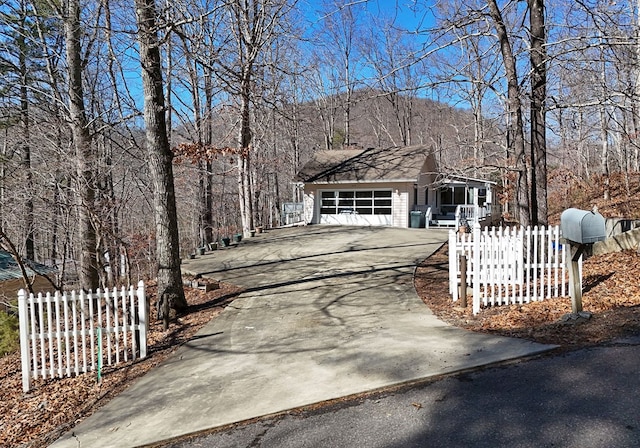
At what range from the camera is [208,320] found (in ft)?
25.8

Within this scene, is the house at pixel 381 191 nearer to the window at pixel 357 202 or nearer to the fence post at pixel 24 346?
the window at pixel 357 202

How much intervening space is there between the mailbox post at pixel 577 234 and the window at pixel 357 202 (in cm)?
1517

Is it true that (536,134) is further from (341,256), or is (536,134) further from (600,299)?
(341,256)

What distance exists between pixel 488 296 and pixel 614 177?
2453 centimetres

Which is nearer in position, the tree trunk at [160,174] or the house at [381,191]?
the tree trunk at [160,174]

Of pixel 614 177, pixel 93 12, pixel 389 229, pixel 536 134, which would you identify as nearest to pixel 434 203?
pixel 389 229

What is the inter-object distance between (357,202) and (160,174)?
14298 millimetres

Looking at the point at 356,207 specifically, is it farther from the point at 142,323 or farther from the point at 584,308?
the point at 142,323

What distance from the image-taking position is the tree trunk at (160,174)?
8.04 metres

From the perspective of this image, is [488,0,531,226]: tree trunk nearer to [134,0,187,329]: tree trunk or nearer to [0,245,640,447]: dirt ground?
[0,245,640,447]: dirt ground

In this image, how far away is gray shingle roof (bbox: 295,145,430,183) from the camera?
2064cm

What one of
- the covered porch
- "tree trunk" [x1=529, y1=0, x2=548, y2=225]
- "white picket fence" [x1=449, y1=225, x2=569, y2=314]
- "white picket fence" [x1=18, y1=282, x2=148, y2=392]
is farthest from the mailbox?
the covered porch

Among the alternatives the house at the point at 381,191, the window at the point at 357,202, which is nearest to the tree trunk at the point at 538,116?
the house at the point at 381,191

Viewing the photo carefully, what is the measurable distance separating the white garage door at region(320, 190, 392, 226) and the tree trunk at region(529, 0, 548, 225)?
10614 mm
